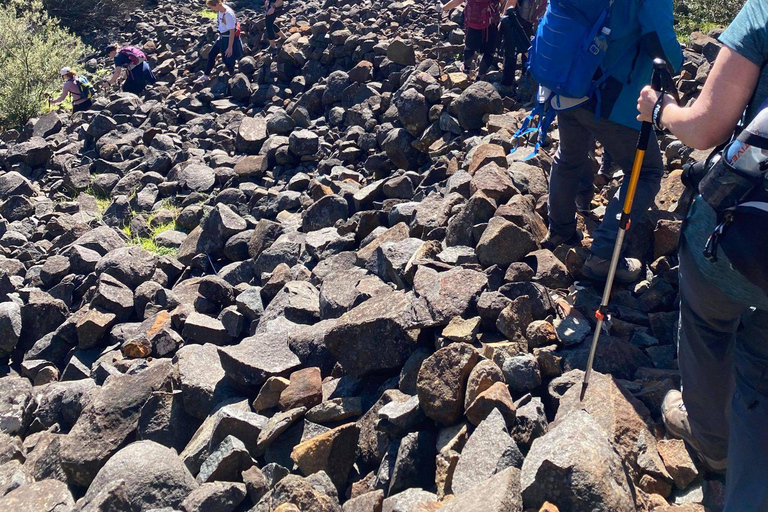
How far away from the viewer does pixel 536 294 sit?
4180 mm

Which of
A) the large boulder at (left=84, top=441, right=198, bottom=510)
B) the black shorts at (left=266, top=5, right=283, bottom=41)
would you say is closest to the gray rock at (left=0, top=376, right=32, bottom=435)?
the large boulder at (left=84, top=441, right=198, bottom=510)

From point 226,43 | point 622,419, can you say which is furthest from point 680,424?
point 226,43

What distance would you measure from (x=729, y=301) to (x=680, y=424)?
0.81m

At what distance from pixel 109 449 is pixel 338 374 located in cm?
155

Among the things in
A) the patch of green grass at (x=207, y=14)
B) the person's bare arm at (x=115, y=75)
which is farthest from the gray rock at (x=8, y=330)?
the patch of green grass at (x=207, y=14)

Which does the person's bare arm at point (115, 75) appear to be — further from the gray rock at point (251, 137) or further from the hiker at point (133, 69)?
the gray rock at point (251, 137)

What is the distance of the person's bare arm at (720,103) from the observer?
2.29 m

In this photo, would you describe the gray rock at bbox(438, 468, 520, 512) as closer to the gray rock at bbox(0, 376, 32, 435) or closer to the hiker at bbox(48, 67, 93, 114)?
the gray rock at bbox(0, 376, 32, 435)

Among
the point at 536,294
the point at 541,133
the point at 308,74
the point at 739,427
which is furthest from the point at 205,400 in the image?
the point at 308,74

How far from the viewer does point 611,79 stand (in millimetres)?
4031

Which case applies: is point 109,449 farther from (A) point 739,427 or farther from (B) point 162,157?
(B) point 162,157

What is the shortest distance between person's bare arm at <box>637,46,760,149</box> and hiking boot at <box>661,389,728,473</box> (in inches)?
48.9

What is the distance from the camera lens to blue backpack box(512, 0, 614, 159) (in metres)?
3.93

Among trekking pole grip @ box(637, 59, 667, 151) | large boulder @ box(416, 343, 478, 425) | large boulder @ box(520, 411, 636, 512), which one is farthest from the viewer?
large boulder @ box(416, 343, 478, 425)
